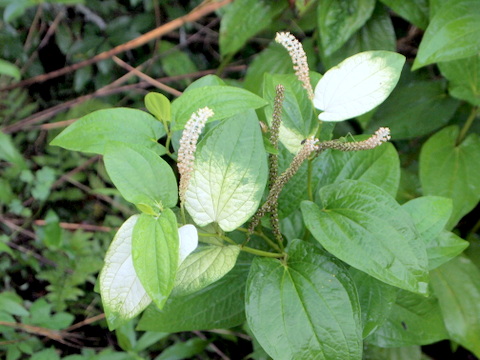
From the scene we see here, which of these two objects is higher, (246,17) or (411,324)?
(246,17)

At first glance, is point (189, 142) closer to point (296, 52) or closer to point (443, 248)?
point (296, 52)

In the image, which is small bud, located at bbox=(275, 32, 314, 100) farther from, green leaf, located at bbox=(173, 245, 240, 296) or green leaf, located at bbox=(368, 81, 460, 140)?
green leaf, located at bbox=(368, 81, 460, 140)

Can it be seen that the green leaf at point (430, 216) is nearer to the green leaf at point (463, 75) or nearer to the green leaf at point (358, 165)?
the green leaf at point (358, 165)

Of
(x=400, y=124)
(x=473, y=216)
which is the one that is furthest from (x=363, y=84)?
(x=473, y=216)

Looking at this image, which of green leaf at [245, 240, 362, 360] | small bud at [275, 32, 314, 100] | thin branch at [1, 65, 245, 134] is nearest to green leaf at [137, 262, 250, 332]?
green leaf at [245, 240, 362, 360]

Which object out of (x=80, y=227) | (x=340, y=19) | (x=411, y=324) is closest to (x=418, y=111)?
(x=340, y=19)

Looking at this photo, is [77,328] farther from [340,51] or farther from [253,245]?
[340,51]
